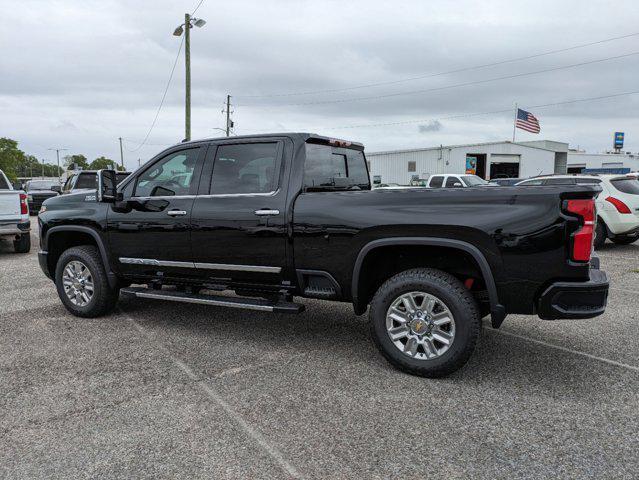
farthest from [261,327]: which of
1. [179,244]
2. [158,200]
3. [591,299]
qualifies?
[591,299]

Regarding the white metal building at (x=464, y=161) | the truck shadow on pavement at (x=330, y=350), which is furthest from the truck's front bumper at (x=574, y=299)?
the white metal building at (x=464, y=161)

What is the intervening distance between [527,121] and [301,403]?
138ft

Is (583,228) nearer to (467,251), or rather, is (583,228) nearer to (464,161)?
(467,251)

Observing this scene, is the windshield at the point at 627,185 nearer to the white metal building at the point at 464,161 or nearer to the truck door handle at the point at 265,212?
the truck door handle at the point at 265,212

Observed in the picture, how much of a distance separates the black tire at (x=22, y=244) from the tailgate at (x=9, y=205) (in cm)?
66

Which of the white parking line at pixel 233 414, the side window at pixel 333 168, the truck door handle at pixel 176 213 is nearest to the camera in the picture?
the white parking line at pixel 233 414

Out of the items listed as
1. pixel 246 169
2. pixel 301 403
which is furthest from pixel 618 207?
pixel 301 403

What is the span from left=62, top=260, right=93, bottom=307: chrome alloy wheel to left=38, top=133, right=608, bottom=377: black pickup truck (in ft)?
0.05

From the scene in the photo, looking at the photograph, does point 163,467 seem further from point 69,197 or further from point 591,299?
point 69,197

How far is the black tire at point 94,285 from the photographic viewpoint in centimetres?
556

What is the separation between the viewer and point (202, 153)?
5047mm

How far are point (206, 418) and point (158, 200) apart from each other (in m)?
2.57

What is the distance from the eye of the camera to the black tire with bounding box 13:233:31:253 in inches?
433

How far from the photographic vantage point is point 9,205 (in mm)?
10281
